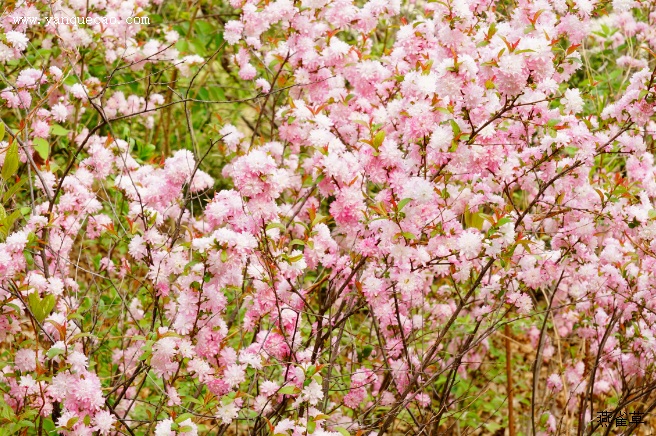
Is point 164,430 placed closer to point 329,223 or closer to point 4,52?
point 329,223

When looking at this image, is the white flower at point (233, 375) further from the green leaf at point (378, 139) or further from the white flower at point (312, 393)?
the green leaf at point (378, 139)

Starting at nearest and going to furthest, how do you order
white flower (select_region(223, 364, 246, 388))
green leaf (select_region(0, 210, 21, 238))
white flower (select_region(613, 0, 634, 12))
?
green leaf (select_region(0, 210, 21, 238))
white flower (select_region(223, 364, 246, 388))
white flower (select_region(613, 0, 634, 12))

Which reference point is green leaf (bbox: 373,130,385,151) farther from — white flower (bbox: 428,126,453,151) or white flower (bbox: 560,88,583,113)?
white flower (bbox: 560,88,583,113)

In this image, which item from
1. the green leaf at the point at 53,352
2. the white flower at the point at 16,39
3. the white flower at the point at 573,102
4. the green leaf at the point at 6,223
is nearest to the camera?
the green leaf at the point at 53,352

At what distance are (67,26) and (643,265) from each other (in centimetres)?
299

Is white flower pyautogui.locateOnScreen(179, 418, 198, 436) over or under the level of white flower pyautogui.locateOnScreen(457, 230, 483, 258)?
under

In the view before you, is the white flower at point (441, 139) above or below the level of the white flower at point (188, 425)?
above

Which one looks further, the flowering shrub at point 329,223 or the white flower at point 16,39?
the white flower at point 16,39

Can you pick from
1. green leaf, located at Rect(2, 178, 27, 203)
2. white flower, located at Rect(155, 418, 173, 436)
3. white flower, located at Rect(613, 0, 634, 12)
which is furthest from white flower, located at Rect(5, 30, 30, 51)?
white flower, located at Rect(613, 0, 634, 12)

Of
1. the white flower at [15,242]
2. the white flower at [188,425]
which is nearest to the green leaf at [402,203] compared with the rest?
the white flower at [188,425]

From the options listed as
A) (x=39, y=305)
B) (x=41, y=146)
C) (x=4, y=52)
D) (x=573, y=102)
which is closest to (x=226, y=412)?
(x=39, y=305)

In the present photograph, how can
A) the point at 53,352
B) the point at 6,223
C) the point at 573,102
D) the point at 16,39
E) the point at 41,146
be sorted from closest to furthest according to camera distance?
the point at 53,352 → the point at 6,223 → the point at 573,102 → the point at 16,39 → the point at 41,146

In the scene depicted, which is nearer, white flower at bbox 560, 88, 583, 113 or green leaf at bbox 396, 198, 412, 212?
green leaf at bbox 396, 198, 412, 212

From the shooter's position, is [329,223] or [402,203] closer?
[402,203]
